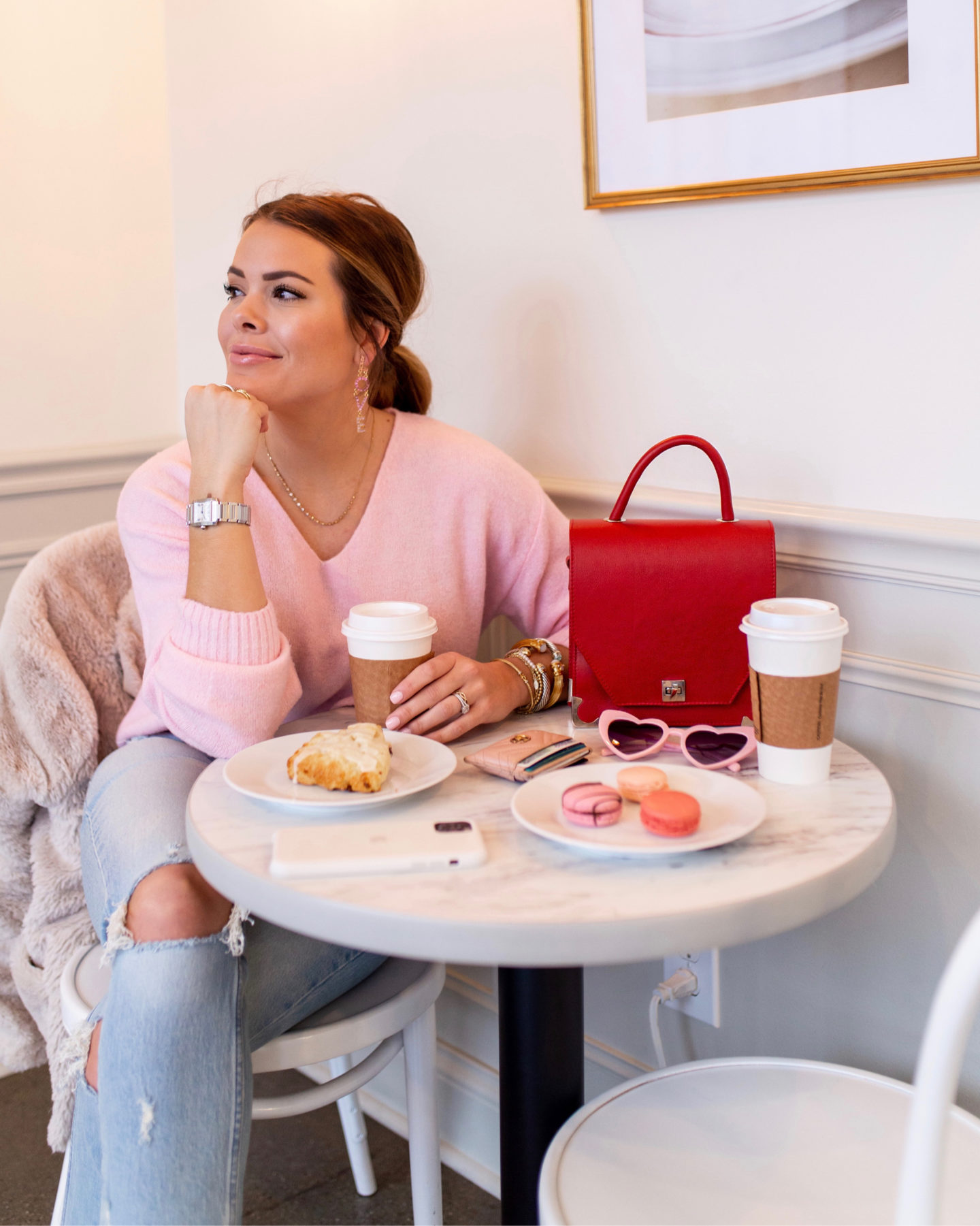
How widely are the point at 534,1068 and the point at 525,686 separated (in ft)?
1.43

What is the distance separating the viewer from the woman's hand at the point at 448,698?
1250 mm

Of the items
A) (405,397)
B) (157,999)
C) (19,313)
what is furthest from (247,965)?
(19,313)

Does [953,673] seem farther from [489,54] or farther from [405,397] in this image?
[489,54]

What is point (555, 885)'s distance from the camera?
91 cm

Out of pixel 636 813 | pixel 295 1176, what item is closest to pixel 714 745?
pixel 636 813

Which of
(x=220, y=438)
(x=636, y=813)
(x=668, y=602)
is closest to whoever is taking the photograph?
(x=636, y=813)

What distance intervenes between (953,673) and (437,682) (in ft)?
1.96

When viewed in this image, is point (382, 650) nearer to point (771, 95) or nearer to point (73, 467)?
point (771, 95)

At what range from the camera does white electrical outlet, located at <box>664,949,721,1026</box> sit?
58.5 inches

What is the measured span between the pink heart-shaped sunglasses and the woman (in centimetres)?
17

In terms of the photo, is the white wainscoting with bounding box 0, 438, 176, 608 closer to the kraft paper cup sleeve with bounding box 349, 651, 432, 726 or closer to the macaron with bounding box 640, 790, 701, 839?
the kraft paper cup sleeve with bounding box 349, 651, 432, 726

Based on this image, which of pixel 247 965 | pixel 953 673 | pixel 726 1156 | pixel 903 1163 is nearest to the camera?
pixel 903 1163

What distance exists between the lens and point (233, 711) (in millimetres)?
1278

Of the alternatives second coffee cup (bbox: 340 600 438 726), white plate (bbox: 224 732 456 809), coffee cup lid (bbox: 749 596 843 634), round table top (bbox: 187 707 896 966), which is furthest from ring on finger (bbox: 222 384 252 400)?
coffee cup lid (bbox: 749 596 843 634)
